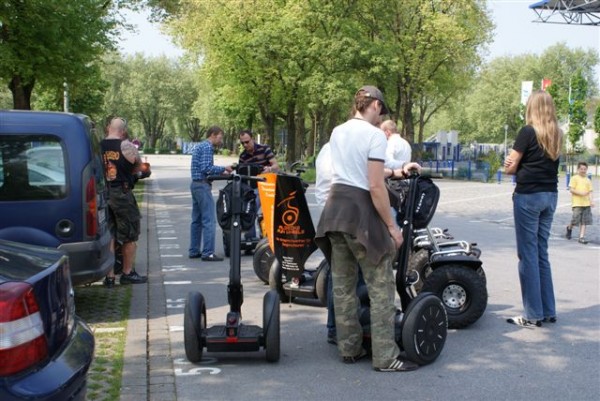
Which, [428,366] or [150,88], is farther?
[150,88]

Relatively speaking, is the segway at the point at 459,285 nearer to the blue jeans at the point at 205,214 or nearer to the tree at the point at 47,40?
the blue jeans at the point at 205,214

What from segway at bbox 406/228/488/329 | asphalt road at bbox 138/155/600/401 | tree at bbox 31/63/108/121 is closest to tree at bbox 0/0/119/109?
tree at bbox 31/63/108/121

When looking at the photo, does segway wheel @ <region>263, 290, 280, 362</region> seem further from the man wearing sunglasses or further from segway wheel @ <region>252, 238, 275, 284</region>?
the man wearing sunglasses

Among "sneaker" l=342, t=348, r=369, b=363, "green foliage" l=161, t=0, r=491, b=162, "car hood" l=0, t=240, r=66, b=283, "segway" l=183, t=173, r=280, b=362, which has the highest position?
"green foliage" l=161, t=0, r=491, b=162

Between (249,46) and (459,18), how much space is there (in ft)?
42.3

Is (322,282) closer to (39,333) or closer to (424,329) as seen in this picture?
(424,329)

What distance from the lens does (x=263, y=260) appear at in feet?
28.0

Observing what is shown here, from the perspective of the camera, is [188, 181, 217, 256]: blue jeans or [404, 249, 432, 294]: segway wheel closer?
[404, 249, 432, 294]: segway wheel

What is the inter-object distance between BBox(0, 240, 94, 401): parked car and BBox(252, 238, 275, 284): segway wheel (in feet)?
15.4

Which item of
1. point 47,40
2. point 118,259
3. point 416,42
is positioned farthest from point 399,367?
point 416,42

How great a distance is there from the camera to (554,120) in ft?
21.1

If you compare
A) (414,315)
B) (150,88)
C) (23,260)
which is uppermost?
(150,88)

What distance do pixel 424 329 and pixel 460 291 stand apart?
124cm

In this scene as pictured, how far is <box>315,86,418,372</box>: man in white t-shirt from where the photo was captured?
5062mm
